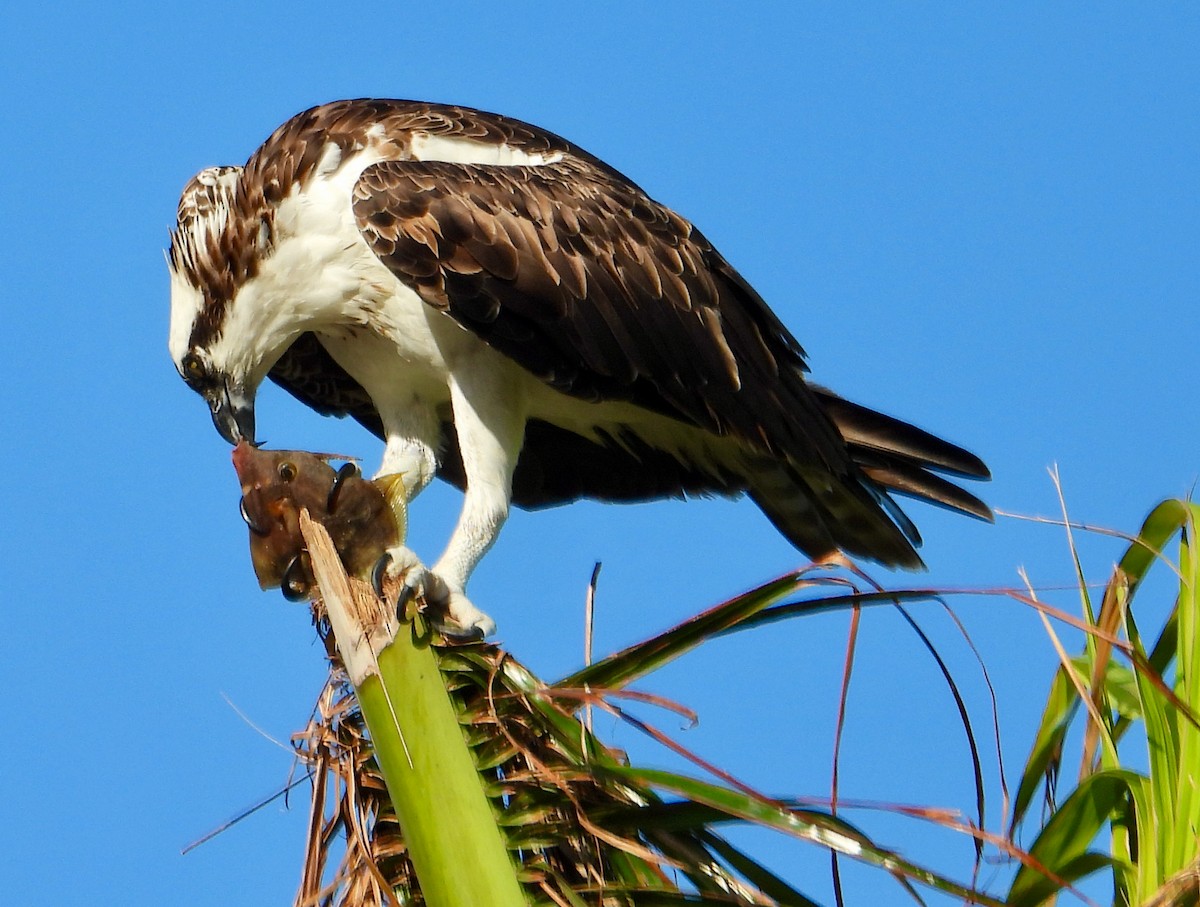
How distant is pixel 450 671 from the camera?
3564 millimetres

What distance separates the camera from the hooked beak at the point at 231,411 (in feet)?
19.8

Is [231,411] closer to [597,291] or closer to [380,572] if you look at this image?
[597,291]

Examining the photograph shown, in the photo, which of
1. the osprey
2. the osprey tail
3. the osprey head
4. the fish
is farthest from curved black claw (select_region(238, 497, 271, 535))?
the osprey tail

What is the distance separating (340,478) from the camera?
164 inches

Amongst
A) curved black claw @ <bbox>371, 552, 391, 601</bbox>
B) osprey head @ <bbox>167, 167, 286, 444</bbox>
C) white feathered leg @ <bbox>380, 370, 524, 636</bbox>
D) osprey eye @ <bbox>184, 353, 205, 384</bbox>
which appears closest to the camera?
curved black claw @ <bbox>371, 552, 391, 601</bbox>

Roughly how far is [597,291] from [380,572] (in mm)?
1931

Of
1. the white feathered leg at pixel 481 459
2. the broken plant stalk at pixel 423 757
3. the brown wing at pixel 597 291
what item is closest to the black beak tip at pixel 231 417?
the white feathered leg at pixel 481 459

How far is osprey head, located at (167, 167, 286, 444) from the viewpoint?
580 centimetres

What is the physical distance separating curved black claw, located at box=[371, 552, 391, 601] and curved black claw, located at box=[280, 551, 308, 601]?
20cm

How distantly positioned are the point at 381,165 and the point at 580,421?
4.37 ft

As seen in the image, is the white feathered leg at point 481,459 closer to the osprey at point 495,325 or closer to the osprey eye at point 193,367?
the osprey at point 495,325

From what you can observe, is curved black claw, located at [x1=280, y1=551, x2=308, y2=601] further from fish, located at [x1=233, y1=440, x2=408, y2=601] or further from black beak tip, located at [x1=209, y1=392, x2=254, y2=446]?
black beak tip, located at [x1=209, y1=392, x2=254, y2=446]

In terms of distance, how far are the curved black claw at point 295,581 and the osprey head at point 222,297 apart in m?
1.89

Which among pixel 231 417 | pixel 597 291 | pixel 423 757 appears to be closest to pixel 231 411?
pixel 231 417
